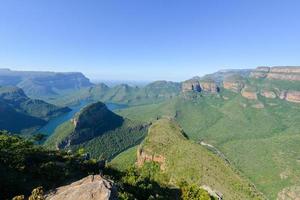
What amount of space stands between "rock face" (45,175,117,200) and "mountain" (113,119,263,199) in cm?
4641

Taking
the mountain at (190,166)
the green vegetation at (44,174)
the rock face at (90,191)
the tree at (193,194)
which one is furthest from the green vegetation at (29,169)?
the mountain at (190,166)

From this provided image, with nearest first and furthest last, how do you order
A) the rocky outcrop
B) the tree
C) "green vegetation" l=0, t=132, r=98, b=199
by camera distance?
"green vegetation" l=0, t=132, r=98, b=199
the tree
the rocky outcrop

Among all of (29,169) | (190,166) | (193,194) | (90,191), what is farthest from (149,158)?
(90,191)

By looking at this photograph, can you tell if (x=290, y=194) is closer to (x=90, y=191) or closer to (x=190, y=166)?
(x=190, y=166)

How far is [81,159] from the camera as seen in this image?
56.1 meters

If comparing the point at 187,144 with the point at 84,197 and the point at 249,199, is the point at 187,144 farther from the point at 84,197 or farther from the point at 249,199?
the point at 84,197

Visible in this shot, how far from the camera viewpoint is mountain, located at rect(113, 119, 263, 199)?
76.5 m

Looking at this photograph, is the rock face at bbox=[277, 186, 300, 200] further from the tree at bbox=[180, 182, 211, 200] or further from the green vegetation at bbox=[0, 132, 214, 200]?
the tree at bbox=[180, 182, 211, 200]

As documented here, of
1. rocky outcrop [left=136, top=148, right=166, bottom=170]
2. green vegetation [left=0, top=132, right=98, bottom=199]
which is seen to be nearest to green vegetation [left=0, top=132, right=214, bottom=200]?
green vegetation [left=0, top=132, right=98, bottom=199]

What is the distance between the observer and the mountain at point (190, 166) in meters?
76.5

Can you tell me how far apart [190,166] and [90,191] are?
215 ft

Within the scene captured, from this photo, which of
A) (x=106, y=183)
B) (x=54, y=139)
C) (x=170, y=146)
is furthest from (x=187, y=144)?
(x=54, y=139)

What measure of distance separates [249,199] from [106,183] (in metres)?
61.1

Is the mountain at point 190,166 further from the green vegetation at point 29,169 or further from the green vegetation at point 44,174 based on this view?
the green vegetation at point 29,169
